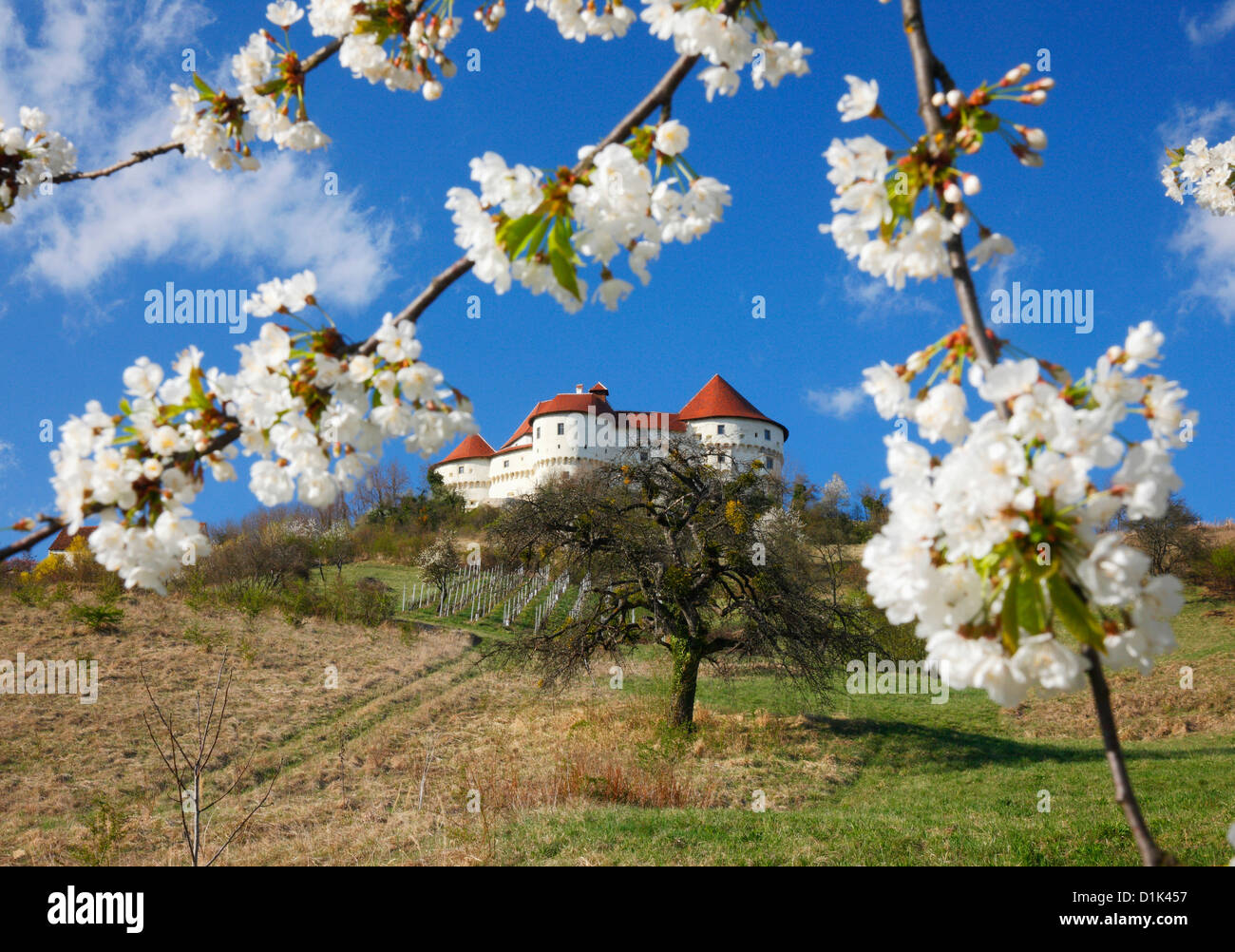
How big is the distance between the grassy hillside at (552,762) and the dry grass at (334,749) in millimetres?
41

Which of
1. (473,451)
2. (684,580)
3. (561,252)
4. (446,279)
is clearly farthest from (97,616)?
(473,451)

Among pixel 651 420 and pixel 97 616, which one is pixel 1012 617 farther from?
pixel 651 420

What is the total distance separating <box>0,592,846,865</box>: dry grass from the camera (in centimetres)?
629

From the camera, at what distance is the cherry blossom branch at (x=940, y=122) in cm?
107

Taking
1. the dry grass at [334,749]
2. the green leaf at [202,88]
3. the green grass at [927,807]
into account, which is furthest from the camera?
the dry grass at [334,749]

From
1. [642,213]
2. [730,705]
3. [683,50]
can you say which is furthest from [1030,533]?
[730,705]

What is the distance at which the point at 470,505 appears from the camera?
161 ft

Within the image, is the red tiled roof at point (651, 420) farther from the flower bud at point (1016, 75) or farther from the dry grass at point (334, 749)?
the flower bud at point (1016, 75)

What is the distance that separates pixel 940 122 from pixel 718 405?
47.2 m

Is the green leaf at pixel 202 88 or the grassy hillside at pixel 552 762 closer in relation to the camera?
the green leaf at pixel 202 88

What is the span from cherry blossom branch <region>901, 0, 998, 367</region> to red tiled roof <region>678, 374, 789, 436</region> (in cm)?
4628

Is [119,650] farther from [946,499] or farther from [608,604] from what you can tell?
[946,499]

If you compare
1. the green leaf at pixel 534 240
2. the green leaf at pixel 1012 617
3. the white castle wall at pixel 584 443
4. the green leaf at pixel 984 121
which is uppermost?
the white castle wall at pixel 584 443

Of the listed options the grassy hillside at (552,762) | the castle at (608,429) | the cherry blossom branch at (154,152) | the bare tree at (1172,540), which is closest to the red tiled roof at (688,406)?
the castle at (608,429)
